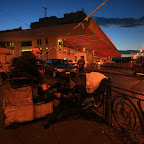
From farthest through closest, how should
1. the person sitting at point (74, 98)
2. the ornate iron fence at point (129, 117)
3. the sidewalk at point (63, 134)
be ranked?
the person sitting at point (74, 98) < the sidewalk at point (63, 134) < the ornate iron fence at point (129, 117)

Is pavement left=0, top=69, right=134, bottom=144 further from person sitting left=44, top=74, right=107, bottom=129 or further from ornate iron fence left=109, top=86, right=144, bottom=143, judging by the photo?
person sitting left=44, top=74, right=107, bottom=129

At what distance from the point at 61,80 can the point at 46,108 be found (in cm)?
89

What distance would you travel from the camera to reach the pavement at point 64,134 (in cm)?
249

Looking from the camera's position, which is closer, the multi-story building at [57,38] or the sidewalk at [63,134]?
the sidewalk at [63,134]

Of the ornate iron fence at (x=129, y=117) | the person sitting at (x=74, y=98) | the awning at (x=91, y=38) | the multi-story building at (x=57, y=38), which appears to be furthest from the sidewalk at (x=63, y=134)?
the awning at (x=91, y=38)

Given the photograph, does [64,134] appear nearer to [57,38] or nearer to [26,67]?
[26,67]

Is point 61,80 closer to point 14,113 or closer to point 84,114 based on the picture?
point 84,114

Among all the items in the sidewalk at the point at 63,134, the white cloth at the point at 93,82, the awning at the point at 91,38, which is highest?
the awning at the point at 91,38

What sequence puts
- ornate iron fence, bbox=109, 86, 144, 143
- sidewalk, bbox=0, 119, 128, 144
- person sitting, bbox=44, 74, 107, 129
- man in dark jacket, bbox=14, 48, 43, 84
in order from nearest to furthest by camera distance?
ornate iron fence, bbox=109, 86, 144, 143 < sidewalk, bbox=0, 119, 128, 144 < man in dark jacket, bbox=14, 48, 43, 84 < person sitting, bbox=44, 74, 107, 129

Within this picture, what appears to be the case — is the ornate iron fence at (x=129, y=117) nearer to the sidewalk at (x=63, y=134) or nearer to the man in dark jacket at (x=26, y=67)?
the sidewalk at (x=63, y=134)

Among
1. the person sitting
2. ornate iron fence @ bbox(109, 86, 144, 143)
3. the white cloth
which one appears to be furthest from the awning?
ornate iron fence @ bbox(109, 86, 144, 143)

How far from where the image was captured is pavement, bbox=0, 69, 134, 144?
8.16 feet

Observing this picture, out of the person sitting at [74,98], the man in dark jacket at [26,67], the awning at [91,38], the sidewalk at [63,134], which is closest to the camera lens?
the sidewalk at [63,134]

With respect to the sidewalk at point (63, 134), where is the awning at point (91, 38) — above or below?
above
